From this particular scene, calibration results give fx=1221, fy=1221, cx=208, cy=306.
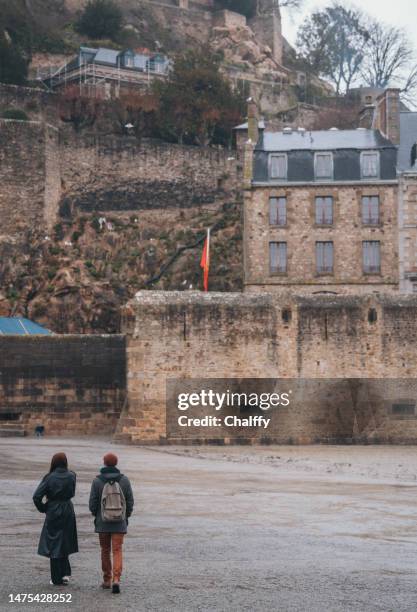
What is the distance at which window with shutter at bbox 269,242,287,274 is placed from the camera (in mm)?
47391

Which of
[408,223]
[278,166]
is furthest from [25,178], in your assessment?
[408,223]

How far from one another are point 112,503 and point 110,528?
24cm

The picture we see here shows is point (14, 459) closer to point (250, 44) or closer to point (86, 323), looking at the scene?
point (86, 323)

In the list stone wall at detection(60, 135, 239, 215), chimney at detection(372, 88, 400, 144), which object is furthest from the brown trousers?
stone wall at detection(60, 135, 239, 215)

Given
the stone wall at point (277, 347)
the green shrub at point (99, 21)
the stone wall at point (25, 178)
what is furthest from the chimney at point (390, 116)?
the green shrub at point (99, 21)

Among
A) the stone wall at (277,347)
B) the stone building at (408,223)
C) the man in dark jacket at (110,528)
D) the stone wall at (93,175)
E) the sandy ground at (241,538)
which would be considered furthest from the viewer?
the stone wall at (93,175)

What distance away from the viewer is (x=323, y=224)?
4747 centimetres

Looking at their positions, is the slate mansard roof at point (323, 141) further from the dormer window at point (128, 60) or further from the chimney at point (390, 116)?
the dormer window at point (128, 60)

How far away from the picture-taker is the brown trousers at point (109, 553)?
11683mm

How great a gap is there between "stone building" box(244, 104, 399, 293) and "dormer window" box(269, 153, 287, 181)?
39mm

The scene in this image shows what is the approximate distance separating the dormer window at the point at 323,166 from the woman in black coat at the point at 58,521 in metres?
36.7

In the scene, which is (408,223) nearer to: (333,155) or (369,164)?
(369,164)

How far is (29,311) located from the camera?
48062 millimetres

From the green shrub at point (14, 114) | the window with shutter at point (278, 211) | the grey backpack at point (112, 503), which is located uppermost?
the green shrub at point (14, 114)
